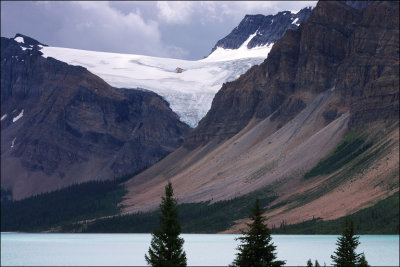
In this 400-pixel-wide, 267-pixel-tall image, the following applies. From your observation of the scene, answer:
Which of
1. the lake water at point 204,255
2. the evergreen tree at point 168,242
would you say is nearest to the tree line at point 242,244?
the evergreen tree at point 168,242

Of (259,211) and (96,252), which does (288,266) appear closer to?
(96,252)

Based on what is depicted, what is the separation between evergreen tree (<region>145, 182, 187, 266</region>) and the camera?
3022 centimetres

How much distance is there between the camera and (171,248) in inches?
1196

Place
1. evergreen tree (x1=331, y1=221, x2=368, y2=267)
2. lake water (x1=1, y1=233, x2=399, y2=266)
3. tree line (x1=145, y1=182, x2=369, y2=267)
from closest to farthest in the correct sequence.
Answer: tree line (x1=145, y1=182, x2=369, y2=267) → evergreen tree (x1=331, y1=221, x2=368, y2=267) → lake water (x1=1, y1=233, x2=399, y2=266)

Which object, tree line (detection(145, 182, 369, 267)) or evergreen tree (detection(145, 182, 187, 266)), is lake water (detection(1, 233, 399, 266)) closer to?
tree line (detection(145, 182, 369, 267))

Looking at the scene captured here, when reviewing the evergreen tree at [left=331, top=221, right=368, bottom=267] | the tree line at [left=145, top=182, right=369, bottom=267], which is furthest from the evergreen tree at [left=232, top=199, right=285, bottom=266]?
the evergreen tree at [left=331, top=221, right=368, bottom=267]

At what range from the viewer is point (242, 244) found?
3356 centimetres

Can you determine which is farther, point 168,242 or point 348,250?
point 348,250

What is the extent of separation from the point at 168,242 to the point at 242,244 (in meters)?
4.41

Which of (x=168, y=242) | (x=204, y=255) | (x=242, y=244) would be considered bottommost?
(x=168, y=242)

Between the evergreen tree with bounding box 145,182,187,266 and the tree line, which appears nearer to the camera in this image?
the evergreen tree with bounding box 145,182,187,266

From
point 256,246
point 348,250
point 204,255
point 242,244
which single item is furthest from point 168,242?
point 204,255

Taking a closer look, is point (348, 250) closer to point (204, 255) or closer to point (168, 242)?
point (168, 242)

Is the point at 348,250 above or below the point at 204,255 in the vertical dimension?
below
